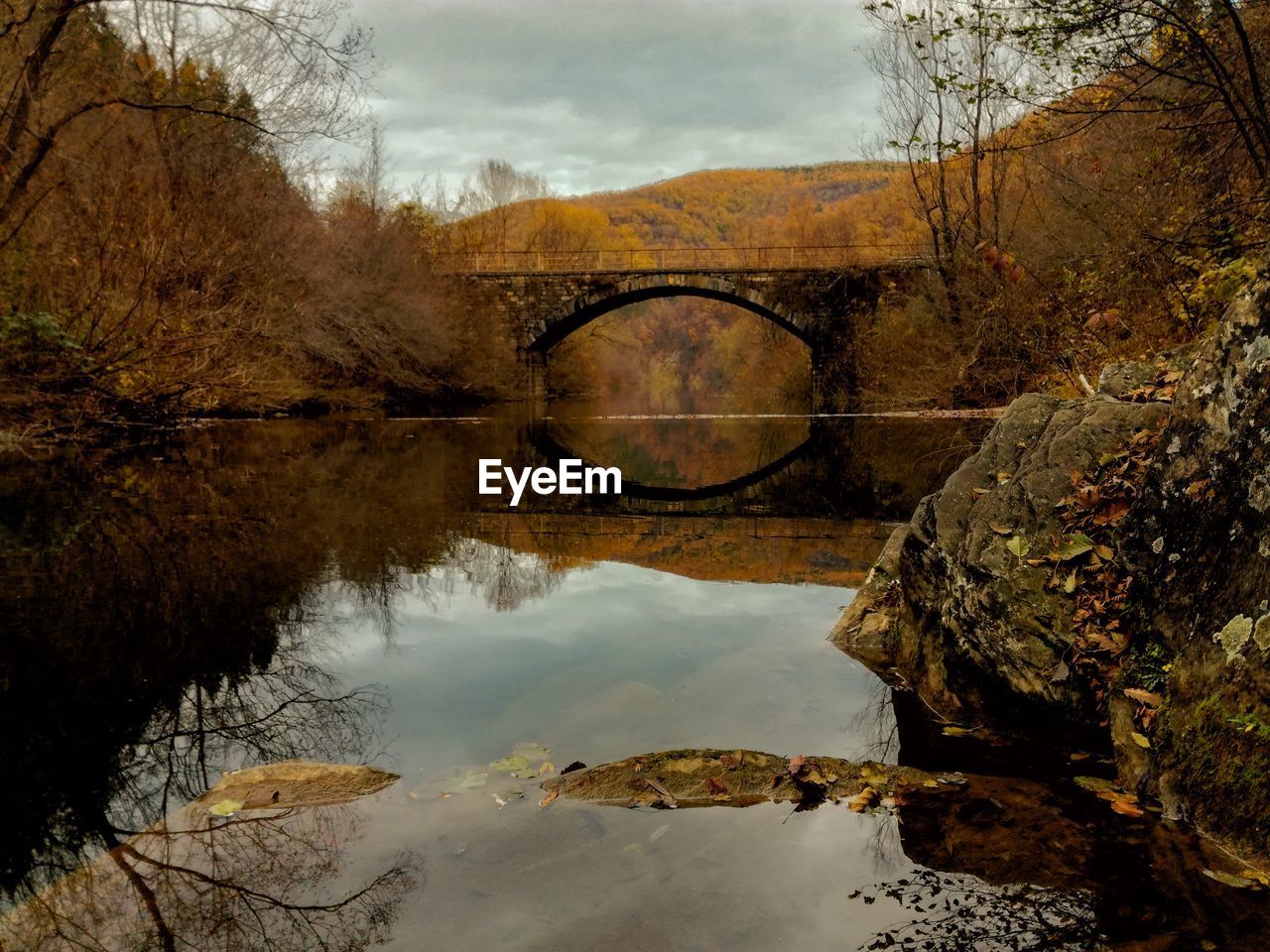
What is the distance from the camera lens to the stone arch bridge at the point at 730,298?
115 feet

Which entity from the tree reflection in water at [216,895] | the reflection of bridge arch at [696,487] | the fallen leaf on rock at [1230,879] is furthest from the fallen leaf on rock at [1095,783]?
the reflection of bridge arch at [696,487]

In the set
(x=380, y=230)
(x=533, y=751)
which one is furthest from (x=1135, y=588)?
(x=380, y=230)

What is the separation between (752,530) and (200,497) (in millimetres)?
5837

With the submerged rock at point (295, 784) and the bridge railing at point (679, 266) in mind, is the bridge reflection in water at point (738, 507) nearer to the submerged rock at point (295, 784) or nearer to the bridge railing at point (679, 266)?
the submerged rock at point (295, 784)

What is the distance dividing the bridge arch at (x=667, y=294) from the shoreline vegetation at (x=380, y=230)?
302cm

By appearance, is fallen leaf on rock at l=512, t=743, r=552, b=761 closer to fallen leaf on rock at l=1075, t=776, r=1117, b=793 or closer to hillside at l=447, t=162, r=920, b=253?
fallen leaf on rock at l=1075, t=776, r=1117, b=793

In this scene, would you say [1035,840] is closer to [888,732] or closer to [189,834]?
[888,732]

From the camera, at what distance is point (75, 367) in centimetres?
1285

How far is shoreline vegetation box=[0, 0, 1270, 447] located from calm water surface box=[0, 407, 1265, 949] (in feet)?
15.6

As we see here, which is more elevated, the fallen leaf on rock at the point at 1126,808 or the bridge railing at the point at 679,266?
the bridge railing at the point at 679,266

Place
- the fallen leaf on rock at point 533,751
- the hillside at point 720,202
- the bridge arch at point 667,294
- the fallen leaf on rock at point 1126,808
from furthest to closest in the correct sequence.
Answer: the hillside at point 720,202
the bridge arch at point 667,294
the fallen leaf on rock at point 533,751
the fallen leaf on rock at point 1126,808

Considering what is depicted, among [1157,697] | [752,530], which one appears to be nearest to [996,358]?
[752,530]

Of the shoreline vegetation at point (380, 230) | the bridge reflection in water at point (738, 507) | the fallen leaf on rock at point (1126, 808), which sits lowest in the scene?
the fallen leaf on rock at point (1126, 808)

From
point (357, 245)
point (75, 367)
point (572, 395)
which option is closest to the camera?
point (75, 367)
